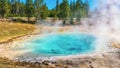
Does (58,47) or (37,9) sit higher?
(37,9)

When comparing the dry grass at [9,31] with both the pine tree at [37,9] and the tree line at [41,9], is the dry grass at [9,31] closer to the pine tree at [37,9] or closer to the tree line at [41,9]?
the tree line at [41,9]

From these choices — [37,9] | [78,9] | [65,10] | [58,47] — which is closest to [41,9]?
[37,9]

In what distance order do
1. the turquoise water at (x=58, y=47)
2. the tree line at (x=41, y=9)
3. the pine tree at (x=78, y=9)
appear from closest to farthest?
1. the turquoise water at (x=58, y=47)
2. the tree line at (x=41, y=9)
3. the pine tree at (x=78, y=9)

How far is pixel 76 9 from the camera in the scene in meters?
137

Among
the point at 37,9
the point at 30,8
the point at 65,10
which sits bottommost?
the point at 65,10

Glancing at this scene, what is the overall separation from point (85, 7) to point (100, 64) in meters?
116

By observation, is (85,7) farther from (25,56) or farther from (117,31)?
(25,56)

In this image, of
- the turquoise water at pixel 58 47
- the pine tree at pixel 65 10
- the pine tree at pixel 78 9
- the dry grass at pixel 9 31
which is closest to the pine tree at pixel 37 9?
the pine tree at pixel 65 10

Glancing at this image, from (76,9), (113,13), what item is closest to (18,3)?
(76,9)

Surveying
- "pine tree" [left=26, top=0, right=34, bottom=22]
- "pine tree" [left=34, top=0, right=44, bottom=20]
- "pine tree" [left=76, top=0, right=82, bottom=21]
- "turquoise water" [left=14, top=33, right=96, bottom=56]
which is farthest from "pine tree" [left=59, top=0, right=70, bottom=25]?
"turquoise water" [left=14, top=33, right=96, bottom=56]

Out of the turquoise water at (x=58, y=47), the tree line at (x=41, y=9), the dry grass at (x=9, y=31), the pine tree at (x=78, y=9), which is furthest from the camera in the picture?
the pine tree at (x=78, y=9)

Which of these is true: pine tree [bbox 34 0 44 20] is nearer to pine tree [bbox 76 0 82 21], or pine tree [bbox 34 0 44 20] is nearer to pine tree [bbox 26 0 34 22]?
pine tree [bbox 26 0 34 22]

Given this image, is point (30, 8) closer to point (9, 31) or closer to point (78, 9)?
point (78, 9)

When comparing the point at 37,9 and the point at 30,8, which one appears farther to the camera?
the point at 37,9
